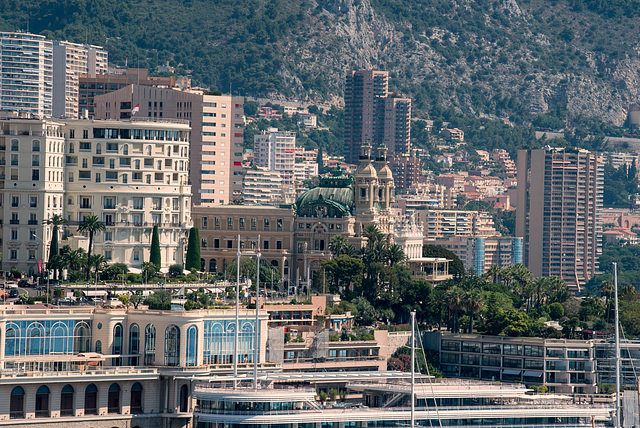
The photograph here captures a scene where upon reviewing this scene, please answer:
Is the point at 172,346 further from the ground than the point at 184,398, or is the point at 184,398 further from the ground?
→ the point at 172,346

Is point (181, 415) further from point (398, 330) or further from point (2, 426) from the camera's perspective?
point (398, 330)

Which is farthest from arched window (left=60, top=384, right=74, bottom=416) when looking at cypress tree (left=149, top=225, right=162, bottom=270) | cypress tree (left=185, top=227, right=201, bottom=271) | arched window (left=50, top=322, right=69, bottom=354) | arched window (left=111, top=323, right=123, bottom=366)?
cypress tree (left=185, top=227, right=201, bottom=271)

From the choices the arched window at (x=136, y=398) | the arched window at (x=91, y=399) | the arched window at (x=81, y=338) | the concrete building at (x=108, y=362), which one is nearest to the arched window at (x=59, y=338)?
the concrete building at (x=108, y=362)

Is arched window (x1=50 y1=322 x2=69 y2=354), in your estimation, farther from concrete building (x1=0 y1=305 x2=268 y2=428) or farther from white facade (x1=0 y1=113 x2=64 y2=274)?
white facade (x1=0 y1=113 x2=64 y2=274)

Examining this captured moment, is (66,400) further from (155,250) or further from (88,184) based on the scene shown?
(88,184)

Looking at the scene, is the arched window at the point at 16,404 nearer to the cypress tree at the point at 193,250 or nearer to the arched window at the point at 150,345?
the arched window at the point at 150,345

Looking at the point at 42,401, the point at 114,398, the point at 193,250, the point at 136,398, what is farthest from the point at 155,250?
the point at 42,401
